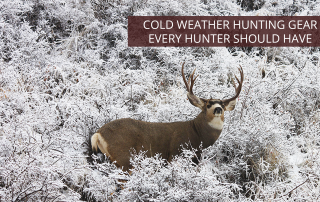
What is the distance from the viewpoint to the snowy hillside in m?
2.89

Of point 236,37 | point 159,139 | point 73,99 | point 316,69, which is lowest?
point 159,139

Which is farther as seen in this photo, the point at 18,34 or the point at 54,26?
the point at 54,26

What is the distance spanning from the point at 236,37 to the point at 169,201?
18.9ft

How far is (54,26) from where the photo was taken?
23.1 ft

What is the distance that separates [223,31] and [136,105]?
12.3 ft

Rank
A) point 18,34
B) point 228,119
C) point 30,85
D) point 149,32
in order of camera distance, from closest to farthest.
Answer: point 228,119
point 30,85
point 18,34
point 149,32

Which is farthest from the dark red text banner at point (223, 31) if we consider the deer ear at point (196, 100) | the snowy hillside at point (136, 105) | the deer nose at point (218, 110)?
the deer nose at point (218, 110)

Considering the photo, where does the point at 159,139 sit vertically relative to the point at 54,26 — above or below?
below

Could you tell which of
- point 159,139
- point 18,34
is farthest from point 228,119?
point 18,34

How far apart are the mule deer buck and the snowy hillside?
0.17 meters

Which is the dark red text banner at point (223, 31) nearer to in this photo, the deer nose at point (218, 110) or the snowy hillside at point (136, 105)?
the snowy hillside at point (136, 105)

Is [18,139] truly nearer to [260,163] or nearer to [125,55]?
[260,163]

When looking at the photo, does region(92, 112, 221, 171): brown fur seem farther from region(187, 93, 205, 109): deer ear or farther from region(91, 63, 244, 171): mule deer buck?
region(187, 93, 205, 109): deer ear

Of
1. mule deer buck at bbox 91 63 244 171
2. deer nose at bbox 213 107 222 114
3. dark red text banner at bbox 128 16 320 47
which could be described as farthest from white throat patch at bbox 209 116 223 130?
dark red text banner at bbox 128 16 320 47
